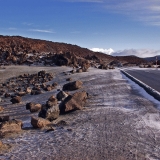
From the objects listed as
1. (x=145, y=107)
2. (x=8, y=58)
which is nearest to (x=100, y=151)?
(x=145, y=107)

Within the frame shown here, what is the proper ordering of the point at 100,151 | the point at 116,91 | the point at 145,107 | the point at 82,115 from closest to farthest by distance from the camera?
the point at 100,151 → the point at 82,115 → the point at 145,107 → the point at 116,91

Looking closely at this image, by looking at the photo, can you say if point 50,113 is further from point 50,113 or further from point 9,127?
point 9,127

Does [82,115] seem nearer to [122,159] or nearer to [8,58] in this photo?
[122,159]

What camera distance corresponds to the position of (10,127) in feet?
30.4

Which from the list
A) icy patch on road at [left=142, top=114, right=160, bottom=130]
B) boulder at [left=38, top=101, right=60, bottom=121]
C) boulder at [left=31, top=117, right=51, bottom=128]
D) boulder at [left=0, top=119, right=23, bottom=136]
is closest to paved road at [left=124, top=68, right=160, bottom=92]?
icy patch on road at [left=142, top=114, right=160, bottom=130]

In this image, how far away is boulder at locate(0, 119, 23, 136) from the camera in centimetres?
907

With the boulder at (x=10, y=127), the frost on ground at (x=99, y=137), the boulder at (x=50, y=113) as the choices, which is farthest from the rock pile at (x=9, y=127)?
the boulder at (x=50, y=113)

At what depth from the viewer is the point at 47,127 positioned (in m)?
9.76

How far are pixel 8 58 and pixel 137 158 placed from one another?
37.7 metres

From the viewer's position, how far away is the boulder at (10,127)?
907 cm

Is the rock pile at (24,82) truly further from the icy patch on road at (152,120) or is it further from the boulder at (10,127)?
the icy patch on road at (152,120)

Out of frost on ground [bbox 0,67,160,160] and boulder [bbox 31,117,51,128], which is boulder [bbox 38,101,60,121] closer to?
frost on ground [bbox 0,67,160,160]

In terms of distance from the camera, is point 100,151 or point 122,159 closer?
point 122,159

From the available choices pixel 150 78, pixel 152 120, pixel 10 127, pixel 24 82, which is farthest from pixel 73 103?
pixel 24 82
